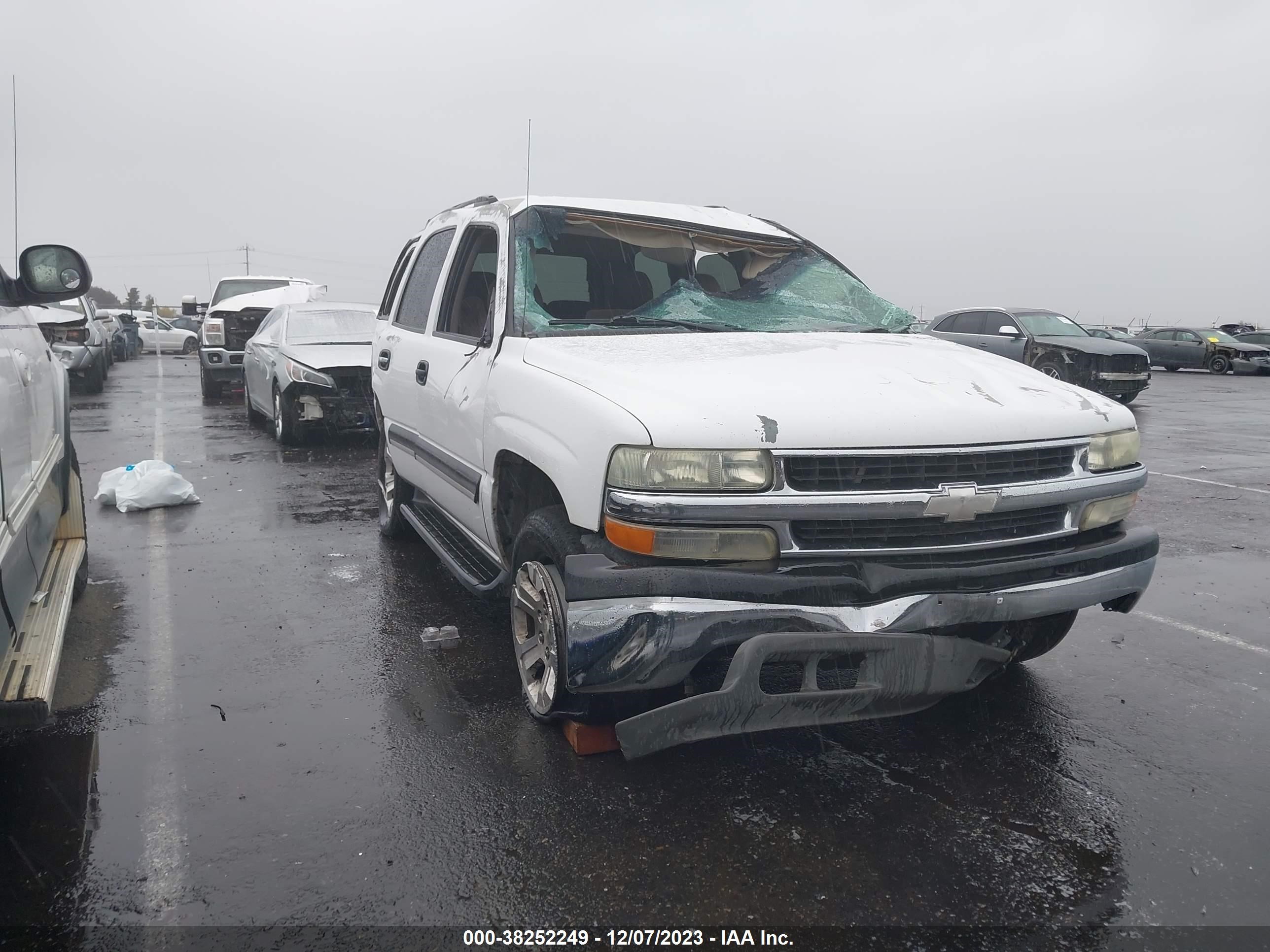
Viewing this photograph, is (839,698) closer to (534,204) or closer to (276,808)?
(276,808)

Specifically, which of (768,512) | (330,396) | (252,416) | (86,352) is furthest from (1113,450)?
(86,352)

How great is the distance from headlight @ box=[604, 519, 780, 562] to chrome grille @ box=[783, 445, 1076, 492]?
192 mm

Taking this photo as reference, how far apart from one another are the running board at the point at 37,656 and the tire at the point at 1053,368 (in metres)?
15.8

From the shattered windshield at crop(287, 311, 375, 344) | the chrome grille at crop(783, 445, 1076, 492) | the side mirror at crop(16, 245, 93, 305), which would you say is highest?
the side mirror at crop(16, 245, 93, 305)

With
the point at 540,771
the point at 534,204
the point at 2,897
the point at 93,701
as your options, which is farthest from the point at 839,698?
the point at 93,701

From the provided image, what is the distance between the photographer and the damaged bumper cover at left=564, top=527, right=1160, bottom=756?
8.53 feet

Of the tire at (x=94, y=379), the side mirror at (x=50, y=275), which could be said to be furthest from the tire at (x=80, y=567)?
the tire at (x=94, y=379)

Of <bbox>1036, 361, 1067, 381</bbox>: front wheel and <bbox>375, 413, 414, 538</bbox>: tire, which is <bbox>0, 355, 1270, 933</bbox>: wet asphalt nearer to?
<bbox>375, 413, 414, 538</bbox>: tire

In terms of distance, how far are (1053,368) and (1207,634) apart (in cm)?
1321

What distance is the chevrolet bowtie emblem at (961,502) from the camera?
111 inches

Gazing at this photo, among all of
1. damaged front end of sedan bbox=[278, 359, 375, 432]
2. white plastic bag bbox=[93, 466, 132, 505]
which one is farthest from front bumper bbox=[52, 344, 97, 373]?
white plastic bag bbox=[93, 466, 132, 505]

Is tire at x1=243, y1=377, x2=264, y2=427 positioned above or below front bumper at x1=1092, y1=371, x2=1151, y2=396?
below

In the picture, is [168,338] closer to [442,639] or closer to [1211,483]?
[1211,483]

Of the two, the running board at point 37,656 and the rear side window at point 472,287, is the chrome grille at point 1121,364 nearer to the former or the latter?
the rear side window at point 472,287
